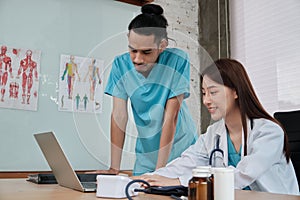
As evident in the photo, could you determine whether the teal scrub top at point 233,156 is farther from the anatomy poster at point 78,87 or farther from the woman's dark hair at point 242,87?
the anatomy poster at point 78,87

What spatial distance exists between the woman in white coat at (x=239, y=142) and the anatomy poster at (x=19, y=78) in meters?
1.03

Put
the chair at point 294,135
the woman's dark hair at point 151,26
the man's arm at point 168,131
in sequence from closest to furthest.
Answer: the chair at point 294,135 < the woman's dark hair at point 151,26 < the man's arm at point 168,131

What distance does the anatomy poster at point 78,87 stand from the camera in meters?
2.28

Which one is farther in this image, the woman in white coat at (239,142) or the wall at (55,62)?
the wall at (55,62)

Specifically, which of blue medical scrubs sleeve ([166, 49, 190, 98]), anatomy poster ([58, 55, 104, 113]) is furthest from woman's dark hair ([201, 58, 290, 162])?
anatomy poster ([58, 55, 104, 113])

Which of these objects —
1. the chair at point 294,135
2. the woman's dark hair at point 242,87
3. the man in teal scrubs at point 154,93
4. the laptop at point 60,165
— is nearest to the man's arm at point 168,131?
the man in teal scrubs at point 154,93

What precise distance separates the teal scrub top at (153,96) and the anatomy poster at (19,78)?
0.58m

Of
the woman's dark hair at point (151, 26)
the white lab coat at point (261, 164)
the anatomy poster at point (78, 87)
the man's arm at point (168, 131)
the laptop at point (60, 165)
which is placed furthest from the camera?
the anatomy poster at point (78, 87)

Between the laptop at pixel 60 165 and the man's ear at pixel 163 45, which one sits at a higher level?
the man's ear at pixel 163 45

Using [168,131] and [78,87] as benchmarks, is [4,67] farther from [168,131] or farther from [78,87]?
[168,131]

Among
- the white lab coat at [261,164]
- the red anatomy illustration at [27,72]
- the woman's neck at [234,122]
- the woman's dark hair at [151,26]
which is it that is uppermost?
the woman's dark hair at [151,26]

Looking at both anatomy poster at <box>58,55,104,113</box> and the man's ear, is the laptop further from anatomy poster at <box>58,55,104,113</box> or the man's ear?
anatomy poster at <box>58,55,104,113</box>

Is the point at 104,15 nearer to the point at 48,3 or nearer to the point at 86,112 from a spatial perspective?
the point at 48,3

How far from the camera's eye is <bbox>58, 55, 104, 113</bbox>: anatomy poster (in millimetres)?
2277
